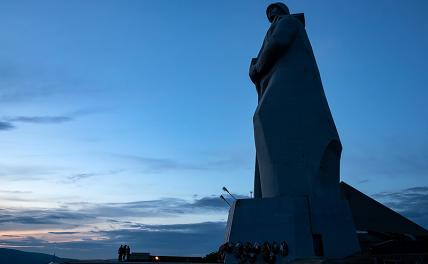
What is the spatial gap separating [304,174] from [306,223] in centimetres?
148

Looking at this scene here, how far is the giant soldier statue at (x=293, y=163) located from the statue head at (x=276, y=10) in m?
0.97

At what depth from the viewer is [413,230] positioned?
3441cm

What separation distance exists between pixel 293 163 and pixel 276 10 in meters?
6.29

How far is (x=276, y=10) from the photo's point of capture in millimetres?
16188

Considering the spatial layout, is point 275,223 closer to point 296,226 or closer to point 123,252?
point 296,226

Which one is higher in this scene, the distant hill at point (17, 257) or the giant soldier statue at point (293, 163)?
the giant soldier statue at point (293, 163)

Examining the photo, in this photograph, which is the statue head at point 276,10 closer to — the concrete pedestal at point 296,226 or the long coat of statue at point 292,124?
the long coat of statue at point 292,124

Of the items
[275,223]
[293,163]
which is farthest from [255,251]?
[293,163]

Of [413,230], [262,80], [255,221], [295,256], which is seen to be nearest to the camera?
[295,256]

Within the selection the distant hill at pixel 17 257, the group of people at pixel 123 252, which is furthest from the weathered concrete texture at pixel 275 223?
the distant hill at pixel 17 257

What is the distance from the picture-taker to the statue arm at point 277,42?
14484 millimetres

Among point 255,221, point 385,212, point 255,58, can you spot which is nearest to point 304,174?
point 255,221

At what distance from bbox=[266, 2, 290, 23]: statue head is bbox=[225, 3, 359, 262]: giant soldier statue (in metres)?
0.97

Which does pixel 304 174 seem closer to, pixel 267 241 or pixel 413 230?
pixel 267 241
